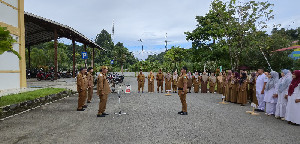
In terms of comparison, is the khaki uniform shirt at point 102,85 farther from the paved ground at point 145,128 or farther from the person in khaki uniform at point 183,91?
the person in khaki uniform at point 183,91

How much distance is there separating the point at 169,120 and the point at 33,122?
3.89 m

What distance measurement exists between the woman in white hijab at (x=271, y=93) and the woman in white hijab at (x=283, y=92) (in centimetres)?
54

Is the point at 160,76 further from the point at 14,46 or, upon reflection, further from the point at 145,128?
the point at 145,128

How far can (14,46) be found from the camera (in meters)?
14.2

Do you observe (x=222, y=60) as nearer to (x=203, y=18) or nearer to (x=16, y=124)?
(x=203, y=18)

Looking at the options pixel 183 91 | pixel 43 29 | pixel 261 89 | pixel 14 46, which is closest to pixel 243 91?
pixel 261 89

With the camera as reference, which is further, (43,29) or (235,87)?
(43,29)

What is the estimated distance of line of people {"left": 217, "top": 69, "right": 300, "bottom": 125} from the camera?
23.5 ft

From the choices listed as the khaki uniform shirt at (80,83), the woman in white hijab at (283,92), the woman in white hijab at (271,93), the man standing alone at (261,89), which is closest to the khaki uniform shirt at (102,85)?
the khaki uniform shirt at (80,83)

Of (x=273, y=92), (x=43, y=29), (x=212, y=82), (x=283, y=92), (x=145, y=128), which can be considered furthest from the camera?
(x=43, y=29)

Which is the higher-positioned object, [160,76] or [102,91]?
[160,76]

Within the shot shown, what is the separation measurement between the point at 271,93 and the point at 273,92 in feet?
0.25

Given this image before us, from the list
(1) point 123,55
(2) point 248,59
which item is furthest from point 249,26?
(1) point 123,55

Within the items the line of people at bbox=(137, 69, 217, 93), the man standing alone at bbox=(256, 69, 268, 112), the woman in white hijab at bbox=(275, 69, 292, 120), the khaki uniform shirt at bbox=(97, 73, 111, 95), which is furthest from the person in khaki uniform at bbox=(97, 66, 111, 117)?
the line of people at bbox=(137, 69, 217, 93)
